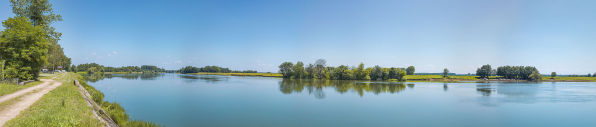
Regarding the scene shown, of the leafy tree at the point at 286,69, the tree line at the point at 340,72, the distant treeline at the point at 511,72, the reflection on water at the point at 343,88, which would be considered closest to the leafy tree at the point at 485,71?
the distant treeline at the point at 511,72

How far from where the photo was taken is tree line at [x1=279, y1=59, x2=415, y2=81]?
7231 centimetres

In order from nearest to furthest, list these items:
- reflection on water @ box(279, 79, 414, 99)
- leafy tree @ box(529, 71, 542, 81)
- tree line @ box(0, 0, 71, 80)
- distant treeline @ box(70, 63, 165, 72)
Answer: tree line @ box(0, 0, 71, 80) → reflection on water @ box(279, 79, 414, 99) → leafy tree @ box(529, 71, 542, 81) → distant treeline @ box(70, 63, 165, 72)

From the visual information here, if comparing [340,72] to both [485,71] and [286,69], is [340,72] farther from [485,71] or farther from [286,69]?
[485,71]

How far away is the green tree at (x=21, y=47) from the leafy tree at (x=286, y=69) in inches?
2739

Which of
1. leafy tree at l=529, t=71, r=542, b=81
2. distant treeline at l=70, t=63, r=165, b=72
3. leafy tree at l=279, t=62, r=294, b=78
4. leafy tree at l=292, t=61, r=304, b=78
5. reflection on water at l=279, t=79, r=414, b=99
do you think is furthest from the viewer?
distant treeline at l=70, t=63, r=165, b=72

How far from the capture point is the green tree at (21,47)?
58.9 ft

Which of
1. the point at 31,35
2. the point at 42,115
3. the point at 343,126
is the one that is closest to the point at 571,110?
the point at 343,126

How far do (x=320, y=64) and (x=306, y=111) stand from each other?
66.1 meters

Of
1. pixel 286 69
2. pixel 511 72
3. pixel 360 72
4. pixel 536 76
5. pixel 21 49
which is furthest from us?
pixel 286 69

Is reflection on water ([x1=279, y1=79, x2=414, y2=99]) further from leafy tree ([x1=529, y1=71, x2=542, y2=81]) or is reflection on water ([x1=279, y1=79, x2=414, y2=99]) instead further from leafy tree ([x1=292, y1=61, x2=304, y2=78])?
leafy tree ([x1=529, y1=71, x2=542, y2=81])

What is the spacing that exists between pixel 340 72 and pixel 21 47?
221ft

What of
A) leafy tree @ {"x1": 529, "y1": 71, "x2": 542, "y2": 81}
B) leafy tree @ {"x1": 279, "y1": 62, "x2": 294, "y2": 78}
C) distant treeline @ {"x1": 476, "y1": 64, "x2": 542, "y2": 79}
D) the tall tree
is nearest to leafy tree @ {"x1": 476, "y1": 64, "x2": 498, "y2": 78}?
distant treeline @ {"x1": 476, "y1": 64, "x2": 542, "y2": 79}

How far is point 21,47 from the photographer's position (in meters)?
18.6

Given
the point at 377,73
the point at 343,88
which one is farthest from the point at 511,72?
the point at 343,88
